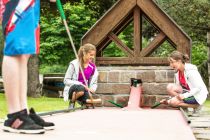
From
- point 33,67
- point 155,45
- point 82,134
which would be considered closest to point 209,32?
point 33,67

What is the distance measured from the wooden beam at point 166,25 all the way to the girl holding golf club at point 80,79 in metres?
2.38

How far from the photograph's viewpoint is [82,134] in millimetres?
3709

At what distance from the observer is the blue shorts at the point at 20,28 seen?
11.4 ft

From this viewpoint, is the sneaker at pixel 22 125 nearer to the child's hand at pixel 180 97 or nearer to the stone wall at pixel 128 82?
the child's hand at pixel 180 97

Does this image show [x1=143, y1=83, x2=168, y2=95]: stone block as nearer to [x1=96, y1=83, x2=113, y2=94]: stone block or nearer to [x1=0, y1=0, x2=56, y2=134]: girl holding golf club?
[x1=96, y1=83, x2=113, y2=94]: stone block

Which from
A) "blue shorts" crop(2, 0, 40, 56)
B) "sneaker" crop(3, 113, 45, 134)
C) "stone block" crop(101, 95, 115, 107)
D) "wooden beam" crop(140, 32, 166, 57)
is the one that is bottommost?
"stone block" crop(101, 95, 115, 107)

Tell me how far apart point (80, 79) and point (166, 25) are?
105 inches

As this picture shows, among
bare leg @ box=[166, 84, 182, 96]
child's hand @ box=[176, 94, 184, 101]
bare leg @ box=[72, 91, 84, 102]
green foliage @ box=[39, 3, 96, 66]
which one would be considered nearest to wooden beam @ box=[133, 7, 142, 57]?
bare leg @ box=[166, 84, 182, 96]

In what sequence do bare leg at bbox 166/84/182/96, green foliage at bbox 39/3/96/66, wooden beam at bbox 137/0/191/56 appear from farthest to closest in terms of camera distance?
green foliage at bbox 39/3/96/66 < wooden beam at bbox 137/0/191/56 < bare leg at bbox 166/84/182/96

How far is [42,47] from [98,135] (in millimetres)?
25276

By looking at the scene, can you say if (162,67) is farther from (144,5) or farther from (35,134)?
(35,134)

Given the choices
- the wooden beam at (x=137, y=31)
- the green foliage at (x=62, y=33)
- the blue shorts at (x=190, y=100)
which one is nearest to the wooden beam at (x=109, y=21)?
the wooden beam at (x=137, y=31)

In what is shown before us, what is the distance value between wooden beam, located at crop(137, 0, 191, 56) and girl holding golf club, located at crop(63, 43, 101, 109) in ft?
7.82

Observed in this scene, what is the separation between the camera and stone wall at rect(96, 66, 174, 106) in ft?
31.8
